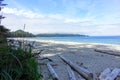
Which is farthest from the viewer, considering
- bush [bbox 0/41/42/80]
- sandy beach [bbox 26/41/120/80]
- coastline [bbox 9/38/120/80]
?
coastline [bbox 9/38/120/80]

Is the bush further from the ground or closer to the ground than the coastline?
further from the ground

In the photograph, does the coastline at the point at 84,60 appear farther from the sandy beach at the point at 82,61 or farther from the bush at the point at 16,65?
the bush at the point at 16,65

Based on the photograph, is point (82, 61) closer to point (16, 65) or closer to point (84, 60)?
point (84, 60)

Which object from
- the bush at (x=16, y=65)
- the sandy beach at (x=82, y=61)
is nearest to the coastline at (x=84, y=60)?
the sandy beach at (x=82, y=61)

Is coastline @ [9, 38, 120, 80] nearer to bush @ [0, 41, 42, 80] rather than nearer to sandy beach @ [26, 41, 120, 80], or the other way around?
sandy beach @ [26, 41, 120, 80]

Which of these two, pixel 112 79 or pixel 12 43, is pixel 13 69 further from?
pixel 112 79

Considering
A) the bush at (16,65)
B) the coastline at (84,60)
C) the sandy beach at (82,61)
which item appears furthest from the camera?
the coastline at (84,60)

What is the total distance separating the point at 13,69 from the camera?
5.84 ft

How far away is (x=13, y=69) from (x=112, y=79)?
3.39 m

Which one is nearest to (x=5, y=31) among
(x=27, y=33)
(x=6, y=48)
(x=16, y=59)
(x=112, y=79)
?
(x=27, y=33)

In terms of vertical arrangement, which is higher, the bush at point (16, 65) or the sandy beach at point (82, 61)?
the bush at point (16, 65)

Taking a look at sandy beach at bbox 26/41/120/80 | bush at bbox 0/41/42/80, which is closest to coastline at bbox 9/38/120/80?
sandy beach at bbox 26/41/120/80

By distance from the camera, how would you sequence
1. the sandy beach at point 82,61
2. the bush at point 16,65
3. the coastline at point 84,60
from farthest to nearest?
the coastline at point 84,60 < the sandy beach at point 82,61 < the bush at point 16,65

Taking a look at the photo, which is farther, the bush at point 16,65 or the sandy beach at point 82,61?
the sandy beach at point 82,61
